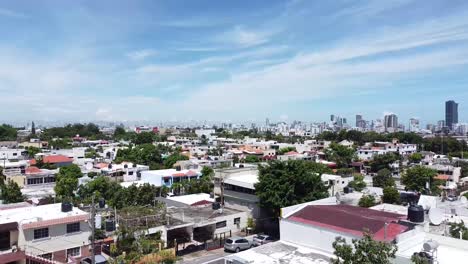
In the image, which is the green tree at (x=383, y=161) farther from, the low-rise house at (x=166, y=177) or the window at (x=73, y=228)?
the window at (x=73, y=228)

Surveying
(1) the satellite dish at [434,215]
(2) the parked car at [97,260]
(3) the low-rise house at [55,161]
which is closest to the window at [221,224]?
(2) the parked car at [97,260]

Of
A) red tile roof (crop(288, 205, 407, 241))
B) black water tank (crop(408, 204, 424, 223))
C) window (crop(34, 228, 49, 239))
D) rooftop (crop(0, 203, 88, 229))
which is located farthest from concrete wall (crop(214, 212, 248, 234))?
black water tank (crop(408, 204, 424, 223))

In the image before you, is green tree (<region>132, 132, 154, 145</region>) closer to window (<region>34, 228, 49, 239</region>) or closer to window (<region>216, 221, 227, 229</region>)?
window (<region>216, 221, 227, 229</region>)

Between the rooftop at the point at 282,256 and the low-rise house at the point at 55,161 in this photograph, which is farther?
the low-rise house at the point at 55,161

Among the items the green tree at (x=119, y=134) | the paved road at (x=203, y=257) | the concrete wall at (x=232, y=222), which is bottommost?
the paved road at (x=203, y=257)

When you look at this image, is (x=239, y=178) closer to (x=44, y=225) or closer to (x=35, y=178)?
(x=44, y=225)

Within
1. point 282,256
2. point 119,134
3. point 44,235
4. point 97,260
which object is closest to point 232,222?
point 282,256

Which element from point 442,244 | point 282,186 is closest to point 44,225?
point 282,186
